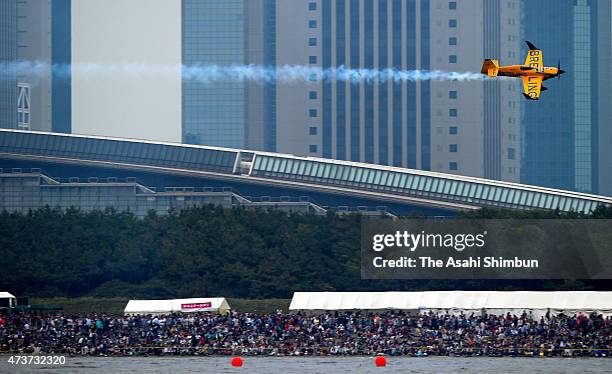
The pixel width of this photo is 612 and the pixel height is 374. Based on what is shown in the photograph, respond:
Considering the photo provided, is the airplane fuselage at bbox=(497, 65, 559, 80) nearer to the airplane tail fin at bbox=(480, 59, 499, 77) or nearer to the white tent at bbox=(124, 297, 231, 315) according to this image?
the airplane tail fin at bbox=(480, 59, 499, 77)

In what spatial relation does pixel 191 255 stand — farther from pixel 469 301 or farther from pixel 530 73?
pixel 469 301

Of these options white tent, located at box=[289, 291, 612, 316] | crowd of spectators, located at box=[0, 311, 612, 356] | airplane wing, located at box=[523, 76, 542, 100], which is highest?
airplane wing, located at box=[523, 76, 542, 100]

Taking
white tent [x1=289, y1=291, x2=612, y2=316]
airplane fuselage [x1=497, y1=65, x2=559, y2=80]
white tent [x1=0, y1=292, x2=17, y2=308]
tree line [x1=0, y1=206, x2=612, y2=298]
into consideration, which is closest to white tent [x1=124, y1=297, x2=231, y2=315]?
white tent [x1=289, y1=291, x2=612, y2=316]

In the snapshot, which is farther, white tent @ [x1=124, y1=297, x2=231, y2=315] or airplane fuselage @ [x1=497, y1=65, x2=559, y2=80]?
airplane fuselage @ [x1=497, y1=65, x2=559, y2=80]

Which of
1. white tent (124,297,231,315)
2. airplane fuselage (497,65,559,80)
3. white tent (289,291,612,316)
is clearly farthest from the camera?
airplane fuselage (497,65,559,80)

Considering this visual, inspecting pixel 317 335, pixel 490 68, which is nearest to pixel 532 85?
pixel 490 68

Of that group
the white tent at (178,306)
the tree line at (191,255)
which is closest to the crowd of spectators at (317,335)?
the white tent at (178,306)

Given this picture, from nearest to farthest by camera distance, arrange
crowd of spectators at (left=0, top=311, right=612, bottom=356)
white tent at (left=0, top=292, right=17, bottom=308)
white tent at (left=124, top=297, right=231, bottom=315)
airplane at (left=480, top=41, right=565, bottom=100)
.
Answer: crowd of spectators at (left=0, top=311, right=612, bottom=356), white tent at (left=124, top=297, right=231, bottom=315), airplane at (left=480, top=41, right=565, bottom=100), white tent at (left=0, top=292, right=17, bottom=308)

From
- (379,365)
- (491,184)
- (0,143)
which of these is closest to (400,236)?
(379,365)
